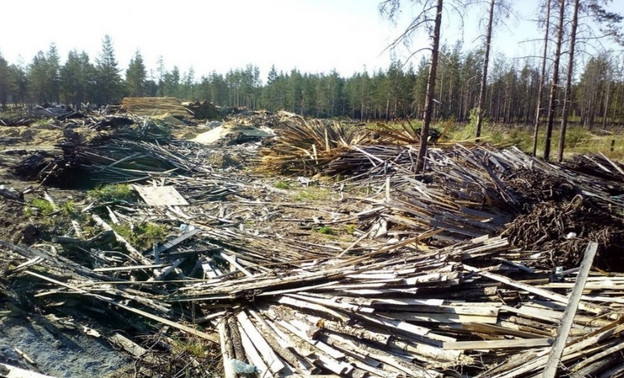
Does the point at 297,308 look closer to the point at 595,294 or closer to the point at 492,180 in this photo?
the point at 595,294

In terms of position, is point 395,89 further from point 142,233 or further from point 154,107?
point 142,233

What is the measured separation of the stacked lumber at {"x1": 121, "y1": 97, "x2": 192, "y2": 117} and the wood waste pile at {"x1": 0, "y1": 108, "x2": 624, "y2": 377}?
75.5 feet

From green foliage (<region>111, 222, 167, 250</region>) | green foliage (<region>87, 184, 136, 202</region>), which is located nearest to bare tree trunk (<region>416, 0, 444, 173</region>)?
green foliage (<region>111, 222, 167, 250</region>)

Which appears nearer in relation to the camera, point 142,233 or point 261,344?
point 261,344

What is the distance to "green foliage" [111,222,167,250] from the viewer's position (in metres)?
6.54

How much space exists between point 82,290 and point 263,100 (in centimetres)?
7561

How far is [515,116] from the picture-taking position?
59719 millimetres

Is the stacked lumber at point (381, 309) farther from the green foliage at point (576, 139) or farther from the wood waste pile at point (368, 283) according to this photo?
the green foliage at point (576, 139)

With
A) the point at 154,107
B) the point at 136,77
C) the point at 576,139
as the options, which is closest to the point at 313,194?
the point at 154,107

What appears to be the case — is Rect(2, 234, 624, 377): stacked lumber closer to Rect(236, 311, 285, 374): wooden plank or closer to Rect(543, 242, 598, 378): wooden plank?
Rect(236, 311, 285, 374): wooden plank

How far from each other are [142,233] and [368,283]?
4.22 metres

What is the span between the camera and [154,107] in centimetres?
3105

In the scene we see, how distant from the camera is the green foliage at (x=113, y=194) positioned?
8.94m

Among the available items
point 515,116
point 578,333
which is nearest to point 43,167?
point 578,333
